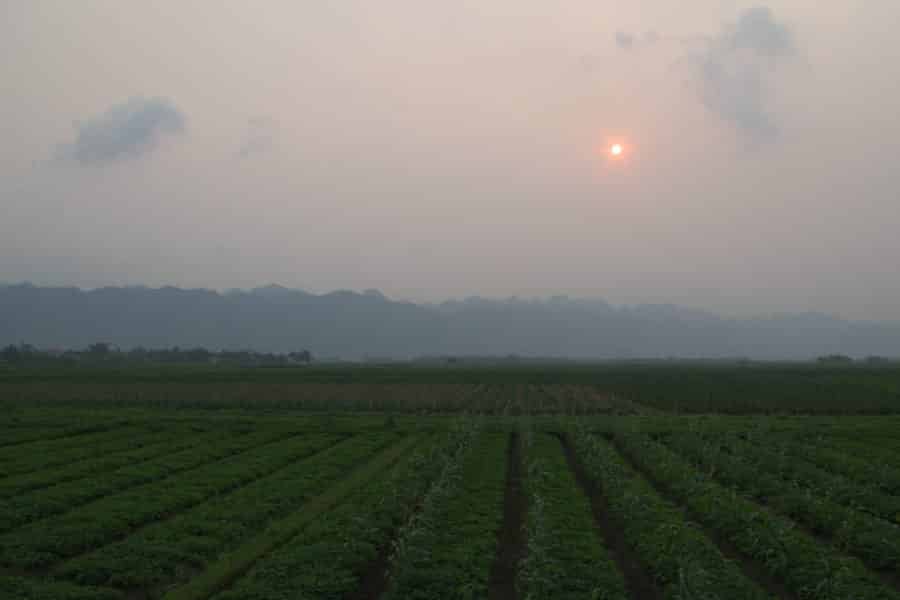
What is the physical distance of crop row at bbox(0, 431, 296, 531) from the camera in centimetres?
1570

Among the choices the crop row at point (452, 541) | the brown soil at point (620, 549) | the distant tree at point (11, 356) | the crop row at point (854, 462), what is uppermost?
the distant tree at point (11, 356)

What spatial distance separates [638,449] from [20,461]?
19.3 meters

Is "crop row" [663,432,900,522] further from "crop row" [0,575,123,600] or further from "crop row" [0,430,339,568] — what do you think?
"crop row" [0,575,123,600]

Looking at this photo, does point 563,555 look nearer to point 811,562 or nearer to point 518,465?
point 811,562

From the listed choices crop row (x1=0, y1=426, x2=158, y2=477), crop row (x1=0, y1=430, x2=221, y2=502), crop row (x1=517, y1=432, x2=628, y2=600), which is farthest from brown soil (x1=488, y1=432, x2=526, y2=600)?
crop row (x1=0, y1=426, x2=158, y2=477)

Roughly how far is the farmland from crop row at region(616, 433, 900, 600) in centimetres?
5

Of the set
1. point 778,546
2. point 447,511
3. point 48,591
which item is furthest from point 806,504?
point 48,591

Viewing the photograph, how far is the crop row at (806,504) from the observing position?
12953mm

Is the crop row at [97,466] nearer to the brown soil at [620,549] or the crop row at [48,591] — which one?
the crop row at [48,591]

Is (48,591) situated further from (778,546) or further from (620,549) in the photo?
(778,546)

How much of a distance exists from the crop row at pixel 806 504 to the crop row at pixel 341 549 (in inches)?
319

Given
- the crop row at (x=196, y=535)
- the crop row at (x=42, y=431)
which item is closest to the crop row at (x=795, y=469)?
the crop row at (x=196, y=535)

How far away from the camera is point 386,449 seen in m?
27.0

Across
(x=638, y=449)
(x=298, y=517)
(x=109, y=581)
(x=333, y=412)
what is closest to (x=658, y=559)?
(x=298, y=517)
